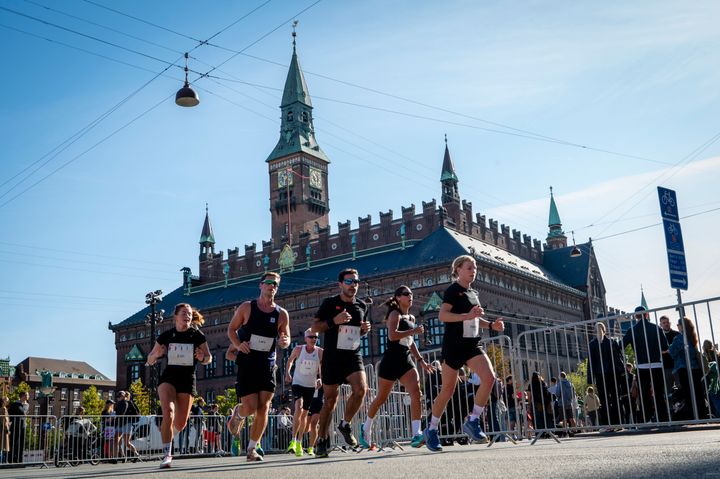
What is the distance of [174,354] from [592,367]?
6372 millimetres

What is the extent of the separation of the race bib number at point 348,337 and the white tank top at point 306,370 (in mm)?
2641

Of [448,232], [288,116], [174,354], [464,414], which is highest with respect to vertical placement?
[288,116]

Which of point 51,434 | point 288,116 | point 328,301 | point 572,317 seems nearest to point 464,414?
point 328,301

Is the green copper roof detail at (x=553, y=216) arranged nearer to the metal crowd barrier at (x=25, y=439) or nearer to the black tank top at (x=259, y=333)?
the metal crowd barrier at (x=25, y=439)

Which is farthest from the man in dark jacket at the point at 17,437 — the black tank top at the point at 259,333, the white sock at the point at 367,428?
the black tank top at the point at 259,333

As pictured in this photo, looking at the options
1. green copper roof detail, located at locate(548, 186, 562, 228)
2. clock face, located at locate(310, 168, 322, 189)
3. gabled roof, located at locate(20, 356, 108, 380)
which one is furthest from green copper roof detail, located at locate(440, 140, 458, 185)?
gabled roof, located at locate(20, 356, 108, 380)

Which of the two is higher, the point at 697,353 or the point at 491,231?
the point at 491,231

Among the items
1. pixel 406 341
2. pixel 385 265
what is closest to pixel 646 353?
pixel 406 341

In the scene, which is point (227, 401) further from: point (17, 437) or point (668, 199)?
point (668, 199)

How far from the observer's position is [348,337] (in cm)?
806

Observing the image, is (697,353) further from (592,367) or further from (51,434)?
(51,434)

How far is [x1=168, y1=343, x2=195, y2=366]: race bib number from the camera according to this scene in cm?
838

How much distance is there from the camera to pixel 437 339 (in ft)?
177

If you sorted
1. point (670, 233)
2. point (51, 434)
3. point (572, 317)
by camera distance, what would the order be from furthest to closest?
point (572, 317)
point (51, 434)
point (670, 233)
